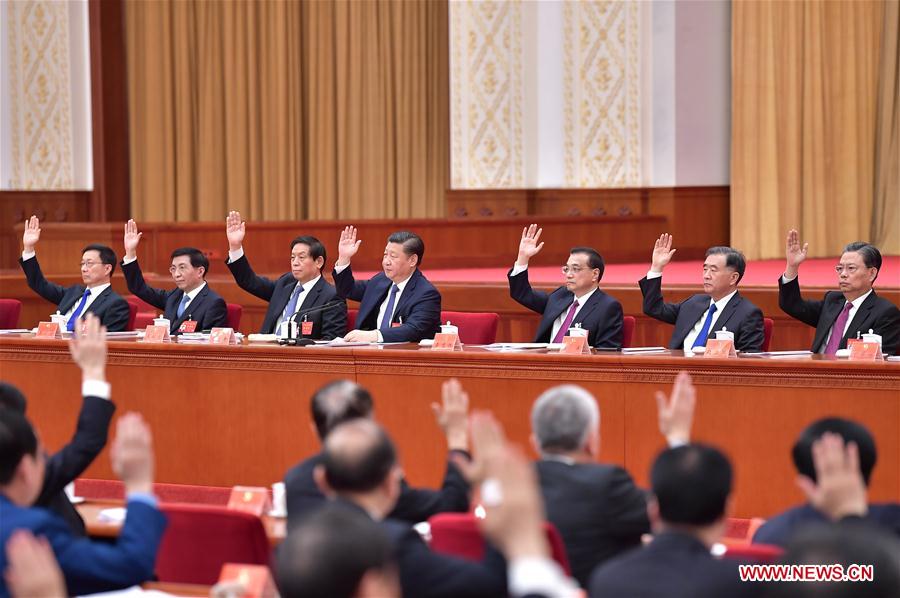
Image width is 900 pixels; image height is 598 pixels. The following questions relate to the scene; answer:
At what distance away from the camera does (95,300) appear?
7.09 m

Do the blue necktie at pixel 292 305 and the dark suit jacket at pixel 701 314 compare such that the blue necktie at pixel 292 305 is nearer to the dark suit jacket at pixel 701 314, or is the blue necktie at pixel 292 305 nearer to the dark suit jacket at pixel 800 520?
the dark suit jacket at pixel 701 314

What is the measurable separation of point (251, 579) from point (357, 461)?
52cm

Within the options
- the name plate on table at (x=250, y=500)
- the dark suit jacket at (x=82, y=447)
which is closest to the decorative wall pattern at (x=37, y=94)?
the name plate on table at (x=250, y=500)

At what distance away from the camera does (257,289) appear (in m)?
7.25

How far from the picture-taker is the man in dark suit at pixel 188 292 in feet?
22.9

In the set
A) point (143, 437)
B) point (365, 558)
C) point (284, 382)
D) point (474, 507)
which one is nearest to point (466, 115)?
point (284, 382)

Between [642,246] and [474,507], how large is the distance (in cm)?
736

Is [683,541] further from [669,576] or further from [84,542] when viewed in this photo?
[84,542]

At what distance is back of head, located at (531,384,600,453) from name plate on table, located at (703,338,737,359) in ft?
6.47

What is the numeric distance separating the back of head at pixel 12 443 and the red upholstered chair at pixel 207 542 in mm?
463

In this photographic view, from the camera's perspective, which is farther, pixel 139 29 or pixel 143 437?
pixel 139 29

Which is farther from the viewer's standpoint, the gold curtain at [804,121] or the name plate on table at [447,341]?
the gold curtain at [804,121]

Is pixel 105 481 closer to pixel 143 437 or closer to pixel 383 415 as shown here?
pixel 383 415

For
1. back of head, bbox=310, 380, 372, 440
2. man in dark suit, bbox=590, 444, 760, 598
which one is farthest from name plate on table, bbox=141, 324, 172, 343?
man in dark suit, bbox=590, 444, 760, 598
